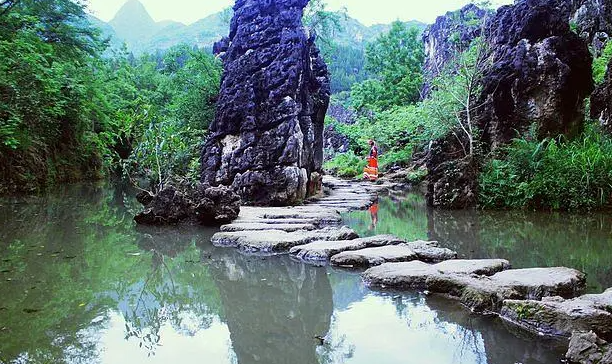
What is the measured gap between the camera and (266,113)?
35.4ft

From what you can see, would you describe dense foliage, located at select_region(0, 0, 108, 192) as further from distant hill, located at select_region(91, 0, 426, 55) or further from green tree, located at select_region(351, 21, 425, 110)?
distant hill, located at select_region(91, 0, 426, 55)

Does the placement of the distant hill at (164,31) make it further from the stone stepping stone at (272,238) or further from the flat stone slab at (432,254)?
the flat stone slab at (432,254)

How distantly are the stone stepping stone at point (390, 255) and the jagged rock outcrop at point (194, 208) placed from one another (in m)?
3.04

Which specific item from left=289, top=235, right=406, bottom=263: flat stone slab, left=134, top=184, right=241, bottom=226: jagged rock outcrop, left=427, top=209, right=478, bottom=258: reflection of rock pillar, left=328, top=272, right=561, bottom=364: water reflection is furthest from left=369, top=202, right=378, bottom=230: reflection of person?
left=328, top=272, right=561, bottom=364: water reflection

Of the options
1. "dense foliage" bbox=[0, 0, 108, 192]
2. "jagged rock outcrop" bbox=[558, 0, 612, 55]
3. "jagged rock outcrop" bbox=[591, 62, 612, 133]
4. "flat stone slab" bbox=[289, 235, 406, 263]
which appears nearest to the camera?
"flat stone slab" bbox=[289, 235, 406, 263]

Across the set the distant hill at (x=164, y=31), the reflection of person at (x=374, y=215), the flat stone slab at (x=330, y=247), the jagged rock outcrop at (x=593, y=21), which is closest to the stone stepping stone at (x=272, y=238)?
the flat stone slab at (x=330, y=247)

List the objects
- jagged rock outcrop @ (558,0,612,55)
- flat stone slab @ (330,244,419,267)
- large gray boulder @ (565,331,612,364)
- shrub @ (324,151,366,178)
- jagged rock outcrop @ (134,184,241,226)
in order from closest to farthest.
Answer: large gray boulder @ (565,331,612,364) → flat stone slab @ (330,244,419,267) → jagged rock outcrop @ (134,184,241,226) → jagged rock outcrop @ (558,0,612,55) → shrub @ (324,151,366,178)

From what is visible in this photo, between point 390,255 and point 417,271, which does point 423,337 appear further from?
point 390,255

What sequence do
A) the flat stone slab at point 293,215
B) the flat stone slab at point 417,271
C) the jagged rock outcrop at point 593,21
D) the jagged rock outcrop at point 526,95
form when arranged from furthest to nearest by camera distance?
the jagged rock outcrop at point 593,21 → the jagged rock outcrop at point 526,95 → the flat stone slab at point 293,215 → the flat stone slab at point 417,271

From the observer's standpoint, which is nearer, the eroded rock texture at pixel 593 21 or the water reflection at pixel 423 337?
the water reflection at pixel 423 337

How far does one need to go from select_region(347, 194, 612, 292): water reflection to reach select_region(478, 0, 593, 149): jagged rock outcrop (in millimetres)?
2420

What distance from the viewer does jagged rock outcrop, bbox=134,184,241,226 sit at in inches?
305

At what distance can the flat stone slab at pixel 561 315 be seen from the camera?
3.08m

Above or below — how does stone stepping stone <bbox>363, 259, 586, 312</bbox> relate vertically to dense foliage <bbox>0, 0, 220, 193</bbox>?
below
